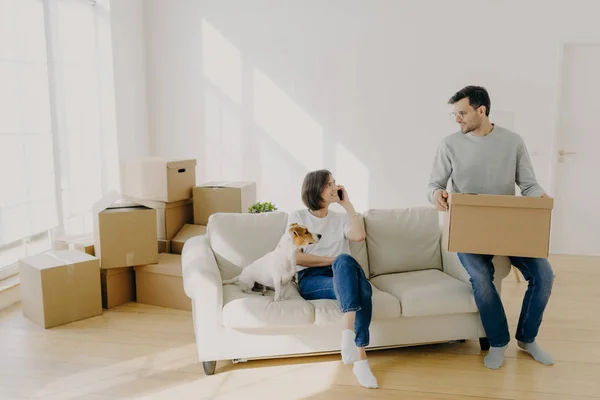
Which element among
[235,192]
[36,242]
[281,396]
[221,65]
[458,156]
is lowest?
[281,396]

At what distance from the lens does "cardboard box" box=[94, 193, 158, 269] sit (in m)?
3.64

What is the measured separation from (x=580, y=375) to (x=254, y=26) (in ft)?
13.2

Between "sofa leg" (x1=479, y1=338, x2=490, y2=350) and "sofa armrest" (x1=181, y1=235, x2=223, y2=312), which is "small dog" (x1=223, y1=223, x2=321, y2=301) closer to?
"sofa armrest" (x1=181, y1=235, x2=223, y2=312)

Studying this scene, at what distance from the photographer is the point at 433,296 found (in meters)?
2.93

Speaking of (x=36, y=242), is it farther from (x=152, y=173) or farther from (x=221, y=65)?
(x=221, y=65)

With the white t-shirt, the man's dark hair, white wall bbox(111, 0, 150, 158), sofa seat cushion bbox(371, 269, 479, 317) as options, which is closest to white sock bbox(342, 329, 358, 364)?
sofa seat cushion bbox(371, 269, 479, 317)

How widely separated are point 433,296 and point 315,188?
844 mm

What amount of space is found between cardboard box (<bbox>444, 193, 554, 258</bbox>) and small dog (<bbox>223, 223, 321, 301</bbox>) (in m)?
0.72

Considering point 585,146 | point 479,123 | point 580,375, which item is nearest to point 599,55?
point 585,146

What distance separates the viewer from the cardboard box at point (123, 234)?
3.64 m

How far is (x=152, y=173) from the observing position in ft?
13.0

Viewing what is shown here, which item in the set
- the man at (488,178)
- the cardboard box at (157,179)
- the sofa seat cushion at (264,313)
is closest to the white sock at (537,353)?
the man at (488,178)

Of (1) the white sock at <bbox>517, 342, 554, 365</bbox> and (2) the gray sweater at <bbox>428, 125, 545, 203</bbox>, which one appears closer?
(2) the gray sweater at <bbox>428, 125, 545, 203</bbox>

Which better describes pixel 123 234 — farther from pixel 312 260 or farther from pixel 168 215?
pixel 312 260
